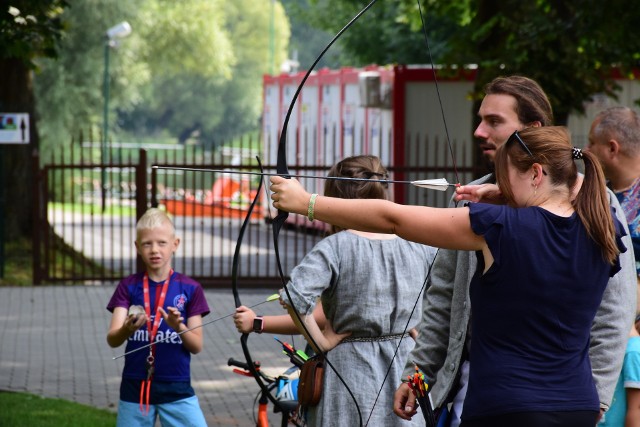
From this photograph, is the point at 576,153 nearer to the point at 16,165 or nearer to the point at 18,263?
the point at 18,263

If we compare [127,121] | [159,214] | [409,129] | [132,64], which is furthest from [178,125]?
[159,214]

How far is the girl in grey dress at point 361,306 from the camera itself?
448cm

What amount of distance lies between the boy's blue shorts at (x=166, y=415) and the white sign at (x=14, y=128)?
10795 mm

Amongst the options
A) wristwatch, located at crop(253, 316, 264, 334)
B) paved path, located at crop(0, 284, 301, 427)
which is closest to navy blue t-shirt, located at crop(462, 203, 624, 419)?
wristwatch, located at crop(253, 316, 264, 334)

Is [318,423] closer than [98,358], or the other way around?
[318,423]

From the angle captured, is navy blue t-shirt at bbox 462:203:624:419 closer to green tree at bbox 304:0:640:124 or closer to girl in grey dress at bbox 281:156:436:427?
girl in grey dress at bbox 281:156:436:427

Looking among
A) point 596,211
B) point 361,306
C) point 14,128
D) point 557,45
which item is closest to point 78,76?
point 14,128

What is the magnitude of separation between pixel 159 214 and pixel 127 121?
91988 millimetres

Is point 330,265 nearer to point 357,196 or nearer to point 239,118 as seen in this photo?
point 357,196

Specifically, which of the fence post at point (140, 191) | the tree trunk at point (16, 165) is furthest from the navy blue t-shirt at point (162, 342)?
the tree trunk at point (16, 165)

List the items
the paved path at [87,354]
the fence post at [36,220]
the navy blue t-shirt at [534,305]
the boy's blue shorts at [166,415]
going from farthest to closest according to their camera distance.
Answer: the fence post at [36,220] < the paved path at [87,354] < the boy's blue shorts at [166,415] < the navy blue t-shirt at [534,305]

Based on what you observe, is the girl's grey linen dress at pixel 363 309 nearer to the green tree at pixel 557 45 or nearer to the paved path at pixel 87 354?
the paved path at pixel 87 354

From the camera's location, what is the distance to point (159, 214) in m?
5.63

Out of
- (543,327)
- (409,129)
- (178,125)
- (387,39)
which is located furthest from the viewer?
(178,125)
